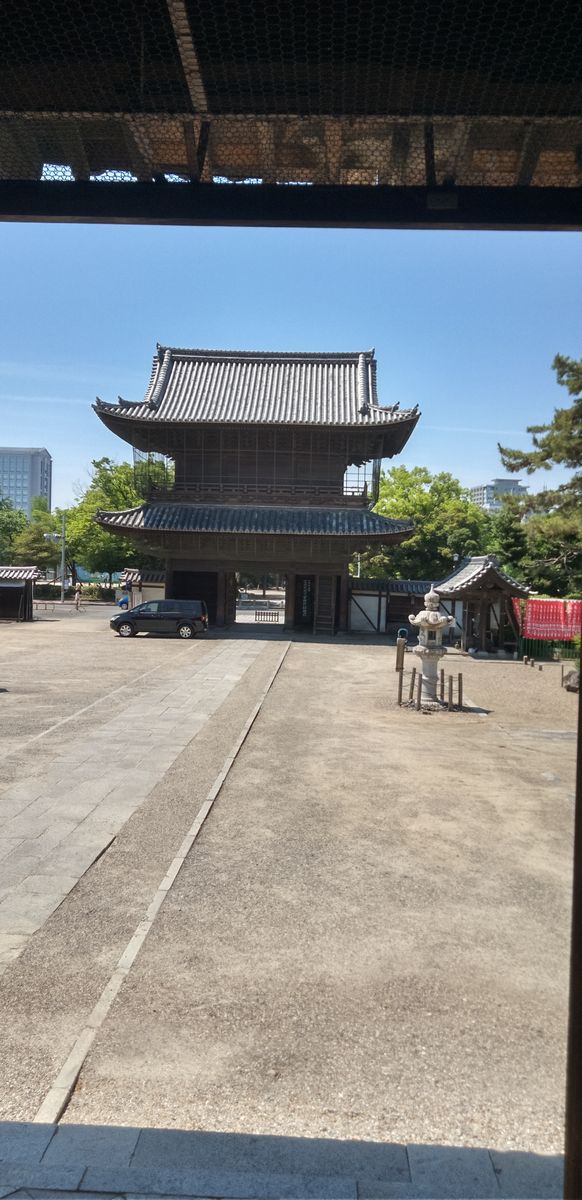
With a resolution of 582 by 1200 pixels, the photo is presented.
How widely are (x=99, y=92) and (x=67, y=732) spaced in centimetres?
1024

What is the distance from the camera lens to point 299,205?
3889 mm

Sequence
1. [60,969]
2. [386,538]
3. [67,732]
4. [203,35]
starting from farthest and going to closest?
1. [386,538]
2. [67,732]
3. [60,969]
4. [203,35]

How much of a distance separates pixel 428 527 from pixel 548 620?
70.0 ft

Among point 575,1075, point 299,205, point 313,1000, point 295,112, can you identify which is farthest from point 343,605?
point 575,1075

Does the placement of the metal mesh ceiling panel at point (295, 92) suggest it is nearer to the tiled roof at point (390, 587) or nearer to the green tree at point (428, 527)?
the tiled roof at point (390, 587)

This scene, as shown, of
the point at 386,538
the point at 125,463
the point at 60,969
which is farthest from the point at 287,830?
the point at 125,463

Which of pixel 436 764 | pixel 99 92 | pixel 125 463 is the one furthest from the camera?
pixel 125 463

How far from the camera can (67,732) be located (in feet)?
39.8

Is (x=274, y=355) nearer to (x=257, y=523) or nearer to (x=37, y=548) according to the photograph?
(x=257, y=523)

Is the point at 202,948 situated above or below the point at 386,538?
below

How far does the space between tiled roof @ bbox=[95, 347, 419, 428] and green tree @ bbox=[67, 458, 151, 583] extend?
13683 mm

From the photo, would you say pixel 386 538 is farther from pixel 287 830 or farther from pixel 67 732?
pixel 287 830

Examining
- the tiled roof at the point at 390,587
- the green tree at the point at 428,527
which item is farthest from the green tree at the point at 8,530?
the tiled roof at the point at 390,587

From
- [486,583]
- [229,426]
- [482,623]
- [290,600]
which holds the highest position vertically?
[229,426]
